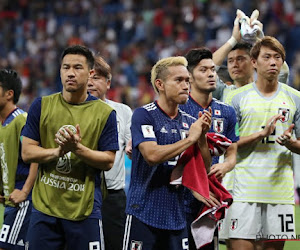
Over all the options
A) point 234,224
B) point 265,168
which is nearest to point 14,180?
point 234,224

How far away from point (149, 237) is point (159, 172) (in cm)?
48

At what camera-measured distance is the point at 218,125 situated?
227 inches

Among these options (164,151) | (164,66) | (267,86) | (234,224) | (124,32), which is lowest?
(234,224)

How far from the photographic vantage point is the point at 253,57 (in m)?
6.29

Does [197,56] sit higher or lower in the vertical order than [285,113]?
higher

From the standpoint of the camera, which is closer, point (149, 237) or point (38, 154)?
point (38, 154)

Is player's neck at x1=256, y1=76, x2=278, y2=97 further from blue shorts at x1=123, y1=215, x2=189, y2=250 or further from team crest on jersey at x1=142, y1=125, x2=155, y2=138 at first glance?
blue shorts at x1=123, y1=215, x2=189, y2=250

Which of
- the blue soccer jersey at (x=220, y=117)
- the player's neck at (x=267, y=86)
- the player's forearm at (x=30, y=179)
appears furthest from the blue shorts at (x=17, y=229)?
the player's neck at (x=267, y=86)

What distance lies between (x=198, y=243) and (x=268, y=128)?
1229 millimetres

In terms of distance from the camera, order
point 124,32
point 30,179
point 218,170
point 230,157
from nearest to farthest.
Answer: point 218,170
point 230,157
point 30,179
point 124,32

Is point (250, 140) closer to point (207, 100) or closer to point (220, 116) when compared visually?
point (220, 116)

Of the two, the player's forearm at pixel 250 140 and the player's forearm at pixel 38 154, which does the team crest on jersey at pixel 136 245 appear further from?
the player's forearm at pixel 250 140

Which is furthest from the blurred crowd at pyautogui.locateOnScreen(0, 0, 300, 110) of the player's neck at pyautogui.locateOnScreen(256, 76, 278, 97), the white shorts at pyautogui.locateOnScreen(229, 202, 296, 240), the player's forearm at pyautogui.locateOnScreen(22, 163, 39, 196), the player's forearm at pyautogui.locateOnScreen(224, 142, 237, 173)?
the player's forearm at pyautogui.locateOnScreen(22, 163, 39, 196)

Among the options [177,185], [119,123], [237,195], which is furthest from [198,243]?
[119,123]
